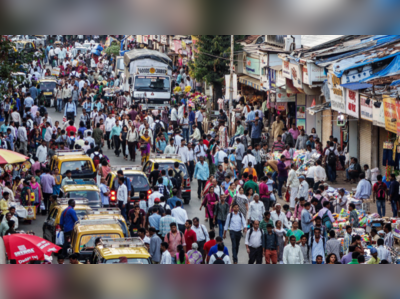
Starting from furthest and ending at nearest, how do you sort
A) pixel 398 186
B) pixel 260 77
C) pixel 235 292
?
pixel 260 77 < pixel 398 186 < pixel 235 292

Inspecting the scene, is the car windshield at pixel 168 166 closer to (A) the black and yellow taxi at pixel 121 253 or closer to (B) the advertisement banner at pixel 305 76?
(B) the advertisement banner at pixel 305 76

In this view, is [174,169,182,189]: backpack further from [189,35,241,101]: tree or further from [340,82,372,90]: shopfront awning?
[189,35,241,101]: tree

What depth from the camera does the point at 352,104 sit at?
71.4 feet

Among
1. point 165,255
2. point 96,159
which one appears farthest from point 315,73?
point 165,255

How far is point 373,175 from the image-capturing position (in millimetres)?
20078

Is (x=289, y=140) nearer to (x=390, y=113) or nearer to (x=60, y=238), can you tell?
(x=390, y=113)

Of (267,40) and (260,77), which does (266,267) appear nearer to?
(260,77)

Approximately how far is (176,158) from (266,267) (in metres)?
18.9

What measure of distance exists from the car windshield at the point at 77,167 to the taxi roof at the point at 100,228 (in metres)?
6.77

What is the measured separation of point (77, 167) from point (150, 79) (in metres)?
19.3

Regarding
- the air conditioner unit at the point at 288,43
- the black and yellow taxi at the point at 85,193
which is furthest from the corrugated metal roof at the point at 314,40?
the black and yellow taxi at the point at 85,193

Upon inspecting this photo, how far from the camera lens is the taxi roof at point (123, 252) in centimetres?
1033

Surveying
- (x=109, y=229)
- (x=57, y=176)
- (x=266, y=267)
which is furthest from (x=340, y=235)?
(x=266, y=267)

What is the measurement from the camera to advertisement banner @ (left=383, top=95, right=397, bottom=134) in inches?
705
